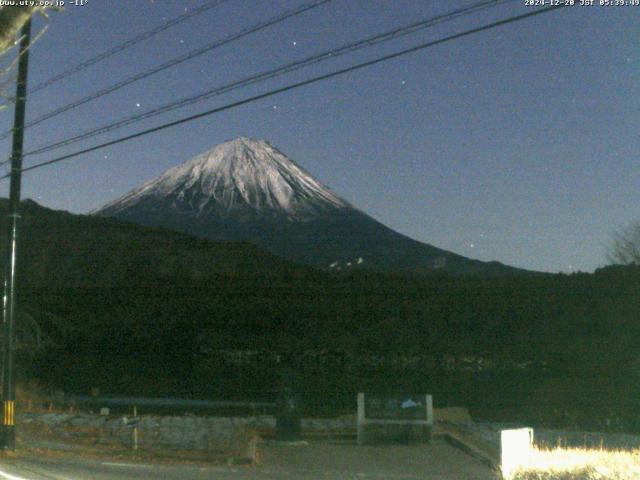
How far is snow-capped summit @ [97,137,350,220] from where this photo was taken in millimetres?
180000

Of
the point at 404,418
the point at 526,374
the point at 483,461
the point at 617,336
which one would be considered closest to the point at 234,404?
the point at 404,418

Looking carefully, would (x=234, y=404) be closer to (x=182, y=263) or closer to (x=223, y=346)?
(x=223, y=346)

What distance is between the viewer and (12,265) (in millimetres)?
14992

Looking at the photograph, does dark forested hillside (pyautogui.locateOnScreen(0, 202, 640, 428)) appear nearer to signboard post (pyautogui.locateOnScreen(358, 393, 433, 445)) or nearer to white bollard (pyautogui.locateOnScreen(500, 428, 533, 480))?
signboard post (pyautogui.locateOnScreen(358, 393, 433, 445))

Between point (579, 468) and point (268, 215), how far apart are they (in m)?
179

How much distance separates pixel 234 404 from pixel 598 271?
4552cm

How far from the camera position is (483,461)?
15125 millimetres

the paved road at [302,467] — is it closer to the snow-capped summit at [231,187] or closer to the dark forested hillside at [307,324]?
the dark forested hillside at [307,324]

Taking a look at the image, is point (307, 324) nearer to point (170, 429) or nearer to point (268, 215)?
point (170, 429)

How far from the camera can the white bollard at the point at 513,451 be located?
10.7m

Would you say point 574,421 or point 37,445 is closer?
point 37,445

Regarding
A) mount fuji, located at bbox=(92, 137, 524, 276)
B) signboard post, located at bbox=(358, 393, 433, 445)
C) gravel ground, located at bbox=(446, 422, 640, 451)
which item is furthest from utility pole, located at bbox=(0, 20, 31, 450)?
mount fuji, located at bbox=(92, 137, 524, 276)

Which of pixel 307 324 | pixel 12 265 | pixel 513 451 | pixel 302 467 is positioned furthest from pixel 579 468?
pixel 307 324

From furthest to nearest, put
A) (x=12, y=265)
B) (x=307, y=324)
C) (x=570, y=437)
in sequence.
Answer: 1. (x=307, y=324)
2. (x=570, y=437)
3. (x=12, y=265)
